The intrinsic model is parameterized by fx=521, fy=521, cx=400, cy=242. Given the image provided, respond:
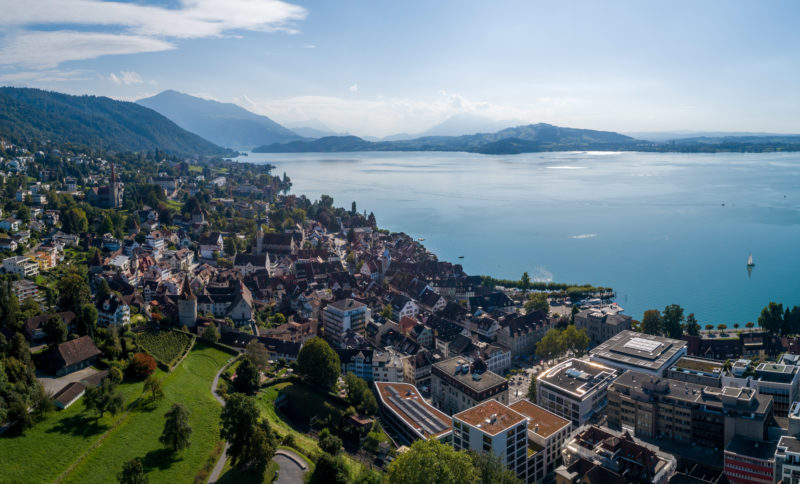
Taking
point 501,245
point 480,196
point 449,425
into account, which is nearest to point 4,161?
point 501,245

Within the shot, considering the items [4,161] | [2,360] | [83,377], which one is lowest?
[83,377]

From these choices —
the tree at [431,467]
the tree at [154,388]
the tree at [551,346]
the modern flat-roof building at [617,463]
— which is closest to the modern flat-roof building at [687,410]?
the modern flat-roof building at [617,463]

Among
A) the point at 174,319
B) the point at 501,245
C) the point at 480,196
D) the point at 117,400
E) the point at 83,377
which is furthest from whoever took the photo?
the point at 480,196

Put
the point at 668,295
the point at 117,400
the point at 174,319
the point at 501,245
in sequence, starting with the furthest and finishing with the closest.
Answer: the point at 501,245
the point at 668,295
the point at 174,319
the point at 117,400

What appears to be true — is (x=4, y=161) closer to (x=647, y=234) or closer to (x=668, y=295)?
(x=668, y=295)

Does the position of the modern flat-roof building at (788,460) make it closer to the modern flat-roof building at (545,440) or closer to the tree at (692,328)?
the modern flat-roof building at (545,440)
